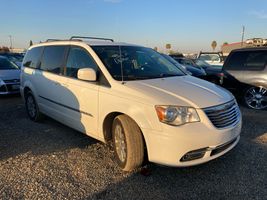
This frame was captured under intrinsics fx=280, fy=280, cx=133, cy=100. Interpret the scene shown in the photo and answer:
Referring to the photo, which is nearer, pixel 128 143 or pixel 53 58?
pixel 128 143

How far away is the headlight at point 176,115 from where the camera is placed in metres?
3.30

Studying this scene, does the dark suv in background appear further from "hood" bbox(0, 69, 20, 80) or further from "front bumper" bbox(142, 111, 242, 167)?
"hood" bbox(0, 69, 20, 80)

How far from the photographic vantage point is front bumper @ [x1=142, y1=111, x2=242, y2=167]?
3.25m

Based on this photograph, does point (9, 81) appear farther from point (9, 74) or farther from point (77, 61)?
point (77, 61)

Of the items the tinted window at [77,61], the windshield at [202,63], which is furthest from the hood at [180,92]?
the windshield at [202,63]

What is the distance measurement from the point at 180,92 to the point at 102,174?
4.96 feet

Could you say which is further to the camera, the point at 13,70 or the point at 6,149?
the point at 13,70

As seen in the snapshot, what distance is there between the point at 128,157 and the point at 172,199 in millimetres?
790

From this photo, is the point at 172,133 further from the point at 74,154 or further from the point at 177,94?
the point at 74,154

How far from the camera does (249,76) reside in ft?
24.7

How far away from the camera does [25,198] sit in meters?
3.21

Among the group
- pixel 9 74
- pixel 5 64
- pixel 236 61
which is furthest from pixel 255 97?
pixel 5 64

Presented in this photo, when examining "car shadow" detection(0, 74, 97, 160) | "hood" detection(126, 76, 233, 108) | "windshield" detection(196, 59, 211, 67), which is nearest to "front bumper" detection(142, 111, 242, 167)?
"hood" detection(126, 76, 233, 108)

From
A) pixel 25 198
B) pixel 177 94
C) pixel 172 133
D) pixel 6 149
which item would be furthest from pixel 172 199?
pixel 6 149
